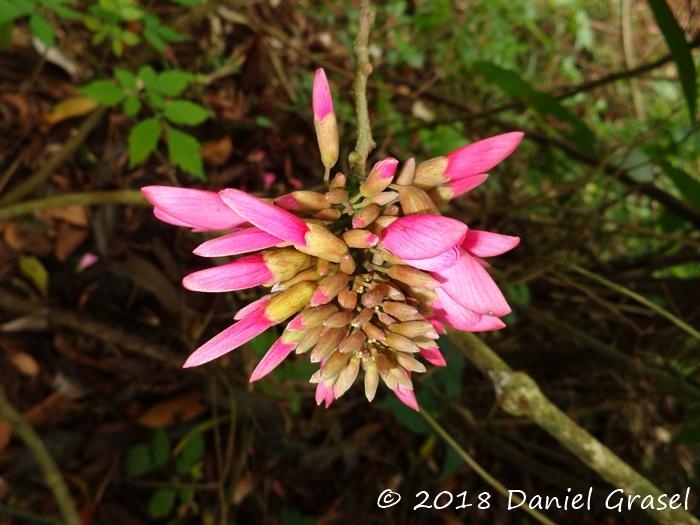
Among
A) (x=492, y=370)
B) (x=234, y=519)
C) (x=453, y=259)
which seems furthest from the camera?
(x=234, y=519)

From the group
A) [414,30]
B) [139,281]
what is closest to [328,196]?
[139,281]

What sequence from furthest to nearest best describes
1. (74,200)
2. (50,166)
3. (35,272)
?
(35,272) < (50,166) < (74,200)

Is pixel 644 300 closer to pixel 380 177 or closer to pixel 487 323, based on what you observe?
pixel 487 323

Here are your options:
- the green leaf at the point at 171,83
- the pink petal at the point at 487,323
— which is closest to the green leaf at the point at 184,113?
the green leaf at the point at 171,83

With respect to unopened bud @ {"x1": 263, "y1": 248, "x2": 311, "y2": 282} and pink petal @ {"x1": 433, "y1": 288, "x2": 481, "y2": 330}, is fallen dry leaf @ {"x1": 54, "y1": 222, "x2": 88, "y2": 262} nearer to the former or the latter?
unopened bud @ {"x1": 263, "y1": 248, "x2": 311, "y2": 282}

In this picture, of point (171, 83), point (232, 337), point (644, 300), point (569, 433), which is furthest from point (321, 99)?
point (644, 300)

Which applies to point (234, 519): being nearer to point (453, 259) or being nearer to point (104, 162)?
point (104, 162)

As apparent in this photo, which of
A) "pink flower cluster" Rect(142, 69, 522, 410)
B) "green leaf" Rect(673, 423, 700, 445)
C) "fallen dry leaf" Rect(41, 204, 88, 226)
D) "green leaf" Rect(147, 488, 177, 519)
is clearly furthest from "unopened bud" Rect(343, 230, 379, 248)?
"green leaf" Rect(147, 488, 177, 519)

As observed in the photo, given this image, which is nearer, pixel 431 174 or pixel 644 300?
pixel 431 174
